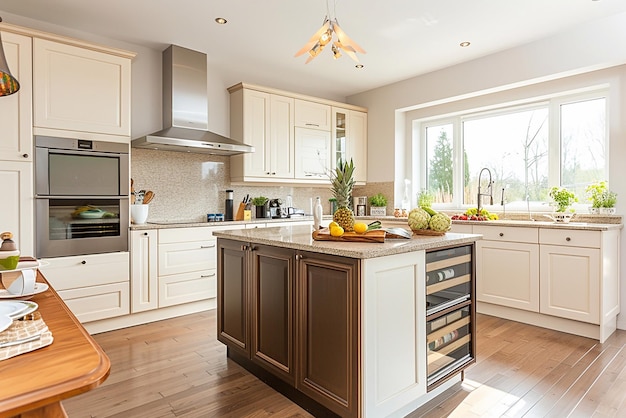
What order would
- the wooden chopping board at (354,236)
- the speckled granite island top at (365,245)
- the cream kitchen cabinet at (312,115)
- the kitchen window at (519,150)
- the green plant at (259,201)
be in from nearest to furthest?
the speckled granite island top at (365,245) < the wooden chopping board at (354,236) < the kitchen window at (519,150) < the green plant at (259,201) < the cream kitchen cabinet at (312,115)

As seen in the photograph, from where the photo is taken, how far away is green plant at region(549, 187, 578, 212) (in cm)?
361

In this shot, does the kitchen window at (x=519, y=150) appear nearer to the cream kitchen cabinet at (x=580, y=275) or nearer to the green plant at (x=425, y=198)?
the green plant at (x=425, y=198)

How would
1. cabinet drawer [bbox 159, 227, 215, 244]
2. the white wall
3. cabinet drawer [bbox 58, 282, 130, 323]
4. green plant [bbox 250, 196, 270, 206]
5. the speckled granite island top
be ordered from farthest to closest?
green plant [bbox 250, 196, 270, 206] → cabinet drawer [bbox 159, 227, 215, 244] → the white wall → cabinet drawer [bbox 58, 282, 130, 323] → the speckled granite island top

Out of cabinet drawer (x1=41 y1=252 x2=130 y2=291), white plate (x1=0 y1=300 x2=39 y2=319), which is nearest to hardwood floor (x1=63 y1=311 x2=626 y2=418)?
cabinet drawer (x1=41 y1=252 x2=130 y2=291)

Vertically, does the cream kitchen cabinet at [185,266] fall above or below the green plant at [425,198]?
below

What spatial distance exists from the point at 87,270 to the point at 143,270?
45 centimetres

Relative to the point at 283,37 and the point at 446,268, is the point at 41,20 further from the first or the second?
the point at 446,268

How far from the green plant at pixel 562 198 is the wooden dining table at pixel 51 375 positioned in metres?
3.95

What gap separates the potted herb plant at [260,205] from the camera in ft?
15.4

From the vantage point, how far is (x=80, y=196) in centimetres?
318

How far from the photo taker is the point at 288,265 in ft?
7.06

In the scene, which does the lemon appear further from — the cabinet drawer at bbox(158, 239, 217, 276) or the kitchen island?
the cabinet drawer at bbox(158, 239, 217, 276)

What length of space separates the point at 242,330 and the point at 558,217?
118 inches

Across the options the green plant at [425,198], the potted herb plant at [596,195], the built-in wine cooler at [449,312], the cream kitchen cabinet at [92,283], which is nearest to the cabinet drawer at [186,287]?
the cream kitchen cabinet at [92,283]
